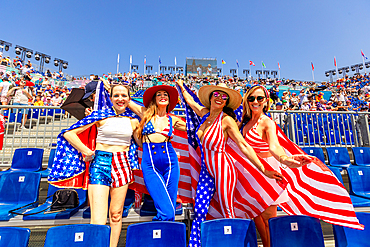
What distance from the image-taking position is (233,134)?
2285 mm

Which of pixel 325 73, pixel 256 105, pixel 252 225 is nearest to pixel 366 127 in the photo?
pixel 256 105

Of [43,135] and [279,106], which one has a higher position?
[279,106]

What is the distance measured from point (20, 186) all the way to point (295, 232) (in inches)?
154

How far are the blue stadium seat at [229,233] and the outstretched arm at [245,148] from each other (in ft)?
1.74

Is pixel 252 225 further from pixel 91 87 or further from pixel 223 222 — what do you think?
pixel 91 87

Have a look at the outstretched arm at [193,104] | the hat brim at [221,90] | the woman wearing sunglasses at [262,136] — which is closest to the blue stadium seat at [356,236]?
the woman wearing sunglasses at [262,136]

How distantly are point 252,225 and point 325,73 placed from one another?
6803 cm

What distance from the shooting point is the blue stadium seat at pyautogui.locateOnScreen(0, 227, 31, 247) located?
1.77m

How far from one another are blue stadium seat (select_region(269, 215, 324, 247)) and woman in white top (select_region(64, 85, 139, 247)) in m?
1.61

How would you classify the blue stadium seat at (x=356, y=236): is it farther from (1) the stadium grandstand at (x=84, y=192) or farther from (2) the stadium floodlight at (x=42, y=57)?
(2) the stadium floodlight at (x=42, y=57)

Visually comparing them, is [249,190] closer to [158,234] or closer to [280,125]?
[158,234]

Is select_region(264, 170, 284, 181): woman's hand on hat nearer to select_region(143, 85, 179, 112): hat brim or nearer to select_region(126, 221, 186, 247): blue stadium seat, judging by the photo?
select_region(126, 221, 186, 247): blue stadium seat

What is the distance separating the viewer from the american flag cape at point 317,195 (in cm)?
218

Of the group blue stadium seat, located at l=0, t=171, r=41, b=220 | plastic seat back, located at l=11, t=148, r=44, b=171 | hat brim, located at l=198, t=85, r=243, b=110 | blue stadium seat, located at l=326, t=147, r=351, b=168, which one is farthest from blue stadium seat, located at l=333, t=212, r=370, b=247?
plastic seat back, located at l=11, t=148, r=44, b=171
